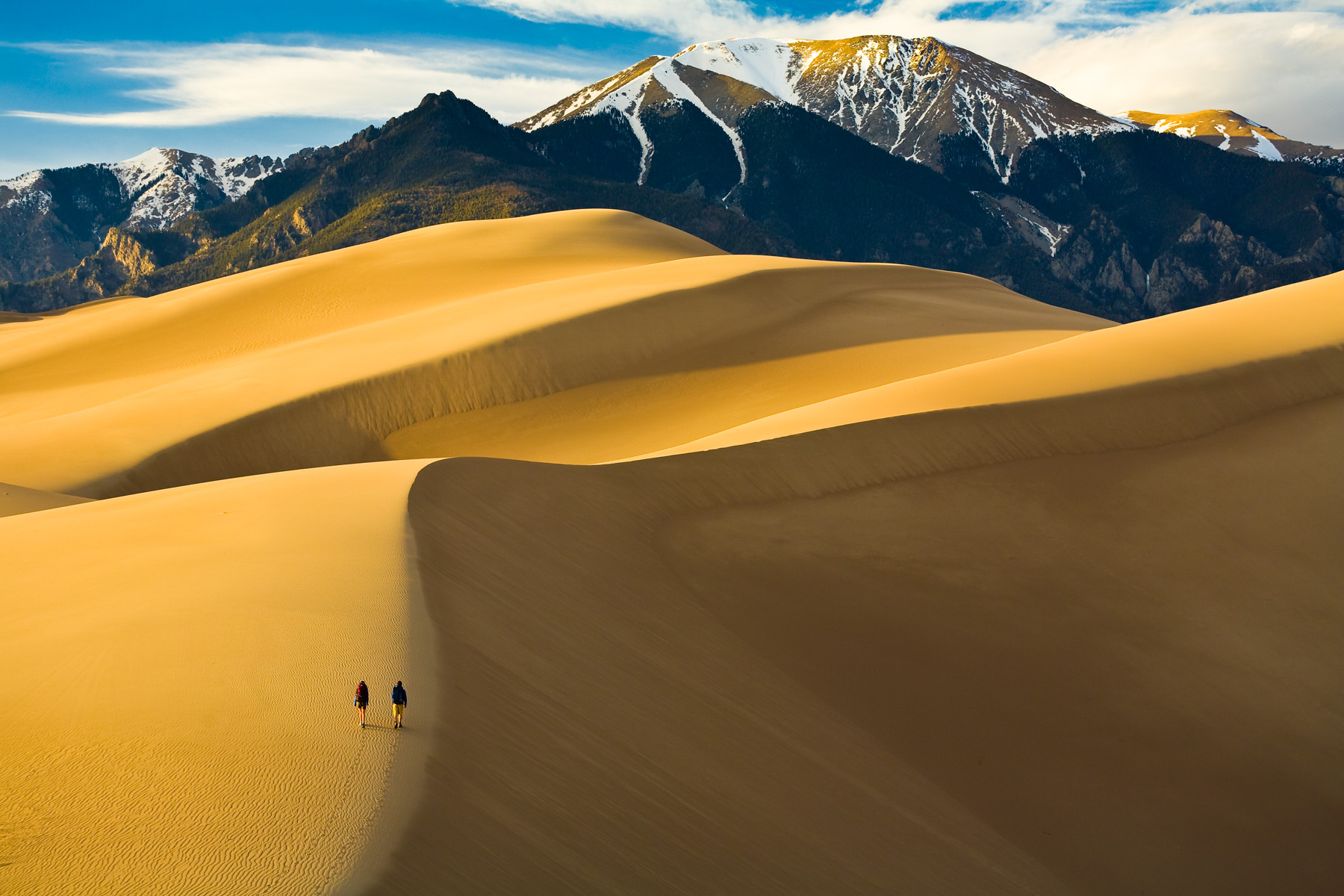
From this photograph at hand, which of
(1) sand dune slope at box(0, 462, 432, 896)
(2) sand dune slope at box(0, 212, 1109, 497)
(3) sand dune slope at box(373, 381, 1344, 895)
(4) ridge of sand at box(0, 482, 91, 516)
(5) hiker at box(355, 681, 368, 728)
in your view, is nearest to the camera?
(1) sand dune slope at box(0, 462, 432, 896)

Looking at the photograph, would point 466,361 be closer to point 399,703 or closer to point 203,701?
point 203,701

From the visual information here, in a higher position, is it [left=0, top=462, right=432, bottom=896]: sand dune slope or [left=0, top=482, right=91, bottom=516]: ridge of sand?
[left=0, top=462, right=432, bottom=896]: sand dune slope

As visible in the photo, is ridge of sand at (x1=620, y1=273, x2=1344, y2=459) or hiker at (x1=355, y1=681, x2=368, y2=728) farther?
ridge of sand at (x1=620, y1=273, x2=1344, y2=459)

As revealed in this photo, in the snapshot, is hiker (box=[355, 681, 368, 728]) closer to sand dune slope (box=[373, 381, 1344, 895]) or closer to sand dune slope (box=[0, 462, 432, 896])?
sand dune slope (box=[0, 462, 432, 896])

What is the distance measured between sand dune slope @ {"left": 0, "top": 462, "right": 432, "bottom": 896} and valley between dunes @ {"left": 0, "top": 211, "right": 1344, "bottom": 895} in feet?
0.12

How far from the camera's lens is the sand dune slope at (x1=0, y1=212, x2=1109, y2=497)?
27.5 metres

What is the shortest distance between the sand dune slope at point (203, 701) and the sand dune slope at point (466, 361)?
14.4 metres

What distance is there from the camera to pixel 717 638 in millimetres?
13133

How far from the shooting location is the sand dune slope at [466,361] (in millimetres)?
27484

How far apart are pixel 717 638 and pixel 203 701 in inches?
267

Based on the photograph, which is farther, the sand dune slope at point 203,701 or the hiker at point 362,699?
the hiker at point 362,699

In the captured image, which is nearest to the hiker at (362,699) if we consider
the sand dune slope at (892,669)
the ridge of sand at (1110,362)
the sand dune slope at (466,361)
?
the sand dune slope at (892,669)

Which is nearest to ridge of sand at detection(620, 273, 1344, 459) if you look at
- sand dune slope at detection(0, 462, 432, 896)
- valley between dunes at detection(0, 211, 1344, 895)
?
valley between dunes at detection(0, 211, 1344, 895)

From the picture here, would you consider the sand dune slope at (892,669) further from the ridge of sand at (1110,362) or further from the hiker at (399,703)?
the ridge of sand at (1110,362)
